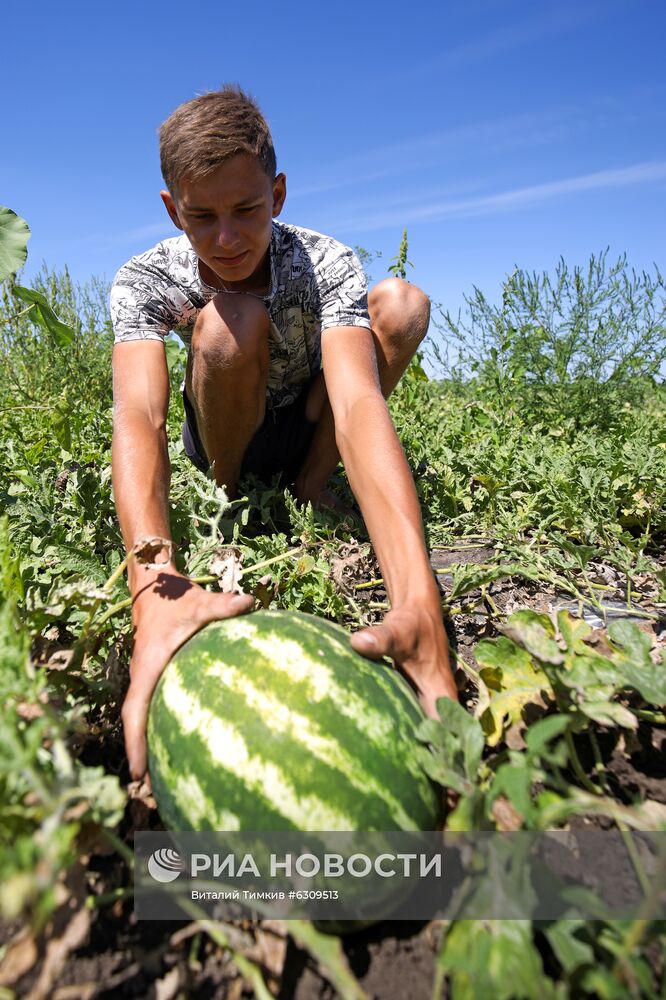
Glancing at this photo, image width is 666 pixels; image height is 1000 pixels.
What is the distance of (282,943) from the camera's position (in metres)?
1.15

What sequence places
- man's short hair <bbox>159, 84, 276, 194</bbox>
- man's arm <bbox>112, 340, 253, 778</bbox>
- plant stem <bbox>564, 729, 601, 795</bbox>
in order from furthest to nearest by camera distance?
man's short hair <bbox>159, 84, 276, 194</bbox>, man's arm <bbox>112, 340, 253, 778</bbox>, plant stem <bbox>564, 729, 601, 795</bbox>

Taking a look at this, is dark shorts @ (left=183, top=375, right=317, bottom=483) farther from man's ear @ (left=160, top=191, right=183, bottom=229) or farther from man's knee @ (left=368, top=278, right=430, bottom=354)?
man's ear @ (left=160, top=191, right=183, bottom=229)

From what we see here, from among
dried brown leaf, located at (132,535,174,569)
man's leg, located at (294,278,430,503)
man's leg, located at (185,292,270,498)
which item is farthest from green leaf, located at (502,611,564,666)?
man's leg, located at (294,278,430,503)

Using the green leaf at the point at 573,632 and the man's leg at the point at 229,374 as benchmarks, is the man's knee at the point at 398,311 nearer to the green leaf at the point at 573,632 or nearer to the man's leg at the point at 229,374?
the man's leg at the point at 229,374

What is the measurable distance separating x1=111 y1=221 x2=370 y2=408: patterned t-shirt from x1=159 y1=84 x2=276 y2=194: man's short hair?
43 cm

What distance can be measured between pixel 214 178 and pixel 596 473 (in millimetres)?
1901

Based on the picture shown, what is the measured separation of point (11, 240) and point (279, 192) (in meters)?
1.01

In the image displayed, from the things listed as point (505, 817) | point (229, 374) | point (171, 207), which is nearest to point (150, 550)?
point (505, 817)

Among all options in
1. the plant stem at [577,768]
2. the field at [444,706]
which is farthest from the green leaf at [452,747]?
the plant stem at [577,768]

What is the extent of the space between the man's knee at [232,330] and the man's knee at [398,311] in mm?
576

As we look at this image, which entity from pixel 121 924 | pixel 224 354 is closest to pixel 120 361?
pixel 224 354

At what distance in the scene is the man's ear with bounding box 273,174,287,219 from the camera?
105 inches

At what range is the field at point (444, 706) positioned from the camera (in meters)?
1.01

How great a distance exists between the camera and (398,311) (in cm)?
298
